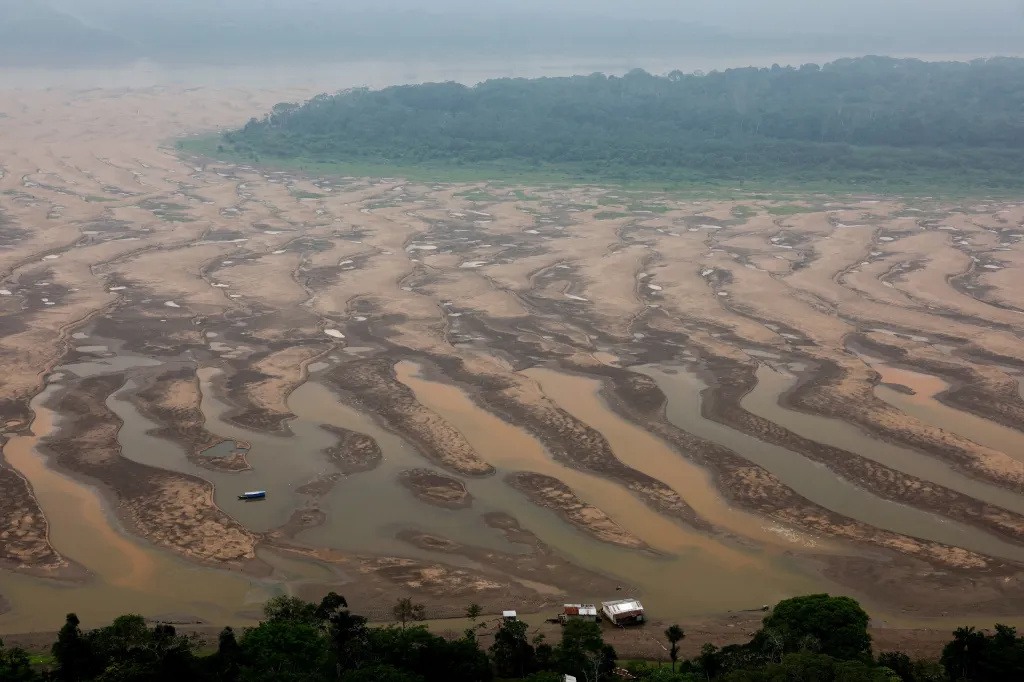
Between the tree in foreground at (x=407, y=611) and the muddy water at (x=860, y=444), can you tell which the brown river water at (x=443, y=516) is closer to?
the muddy water at (x=860, y=444)

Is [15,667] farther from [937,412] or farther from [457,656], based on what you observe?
[937,412]

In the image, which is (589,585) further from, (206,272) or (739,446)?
(206,272)

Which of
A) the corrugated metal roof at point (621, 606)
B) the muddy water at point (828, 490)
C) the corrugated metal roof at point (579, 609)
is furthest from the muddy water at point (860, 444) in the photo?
the corrugated metal roof at point (579, 609)

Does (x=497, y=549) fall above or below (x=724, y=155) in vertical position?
below

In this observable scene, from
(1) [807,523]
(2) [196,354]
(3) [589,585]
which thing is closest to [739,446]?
(1) [807,523]

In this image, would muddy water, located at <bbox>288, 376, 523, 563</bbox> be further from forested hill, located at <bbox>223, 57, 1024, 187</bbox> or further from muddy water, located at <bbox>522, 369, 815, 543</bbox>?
forested hill, located at <bbox>223, 57, 1024, 187</bbox>

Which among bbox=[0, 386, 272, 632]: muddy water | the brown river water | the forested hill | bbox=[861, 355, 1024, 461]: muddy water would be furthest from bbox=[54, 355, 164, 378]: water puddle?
the forested hill

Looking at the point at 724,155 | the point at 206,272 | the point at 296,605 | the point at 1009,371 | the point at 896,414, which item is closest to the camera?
the point at 296,605

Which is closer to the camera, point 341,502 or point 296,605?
point 296,605
